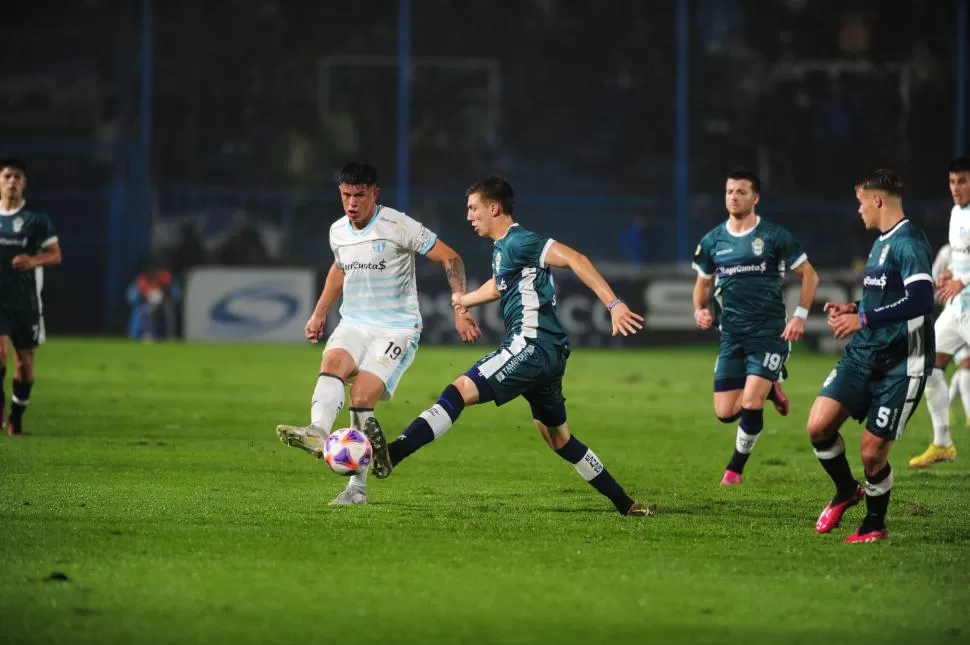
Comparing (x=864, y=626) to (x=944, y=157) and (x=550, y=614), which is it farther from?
(x=944, y=157)

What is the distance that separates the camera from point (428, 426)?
28.0 feet

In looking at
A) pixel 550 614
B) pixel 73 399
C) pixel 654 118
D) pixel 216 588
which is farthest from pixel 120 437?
pixel 654 118

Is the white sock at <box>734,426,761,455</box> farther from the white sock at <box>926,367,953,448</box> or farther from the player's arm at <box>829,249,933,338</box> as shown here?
the player's arm at <box>829,249,933,338</box>

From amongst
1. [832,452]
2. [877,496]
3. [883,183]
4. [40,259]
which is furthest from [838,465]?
[40,259]

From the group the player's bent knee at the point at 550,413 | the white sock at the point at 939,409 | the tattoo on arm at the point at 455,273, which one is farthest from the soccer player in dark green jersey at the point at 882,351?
the white sock at the point at 939,409

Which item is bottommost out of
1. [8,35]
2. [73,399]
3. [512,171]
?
[73,399]

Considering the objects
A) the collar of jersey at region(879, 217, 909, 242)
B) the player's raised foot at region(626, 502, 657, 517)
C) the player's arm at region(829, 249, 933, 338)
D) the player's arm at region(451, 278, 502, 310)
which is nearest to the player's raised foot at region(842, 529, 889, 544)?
the player's arm at region(829, 249, 933, 338)

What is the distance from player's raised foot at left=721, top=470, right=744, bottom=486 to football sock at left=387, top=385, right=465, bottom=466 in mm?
3023

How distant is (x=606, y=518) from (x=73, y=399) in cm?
935

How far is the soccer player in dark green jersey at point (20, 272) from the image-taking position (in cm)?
1320

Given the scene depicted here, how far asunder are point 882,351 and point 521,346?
6.78 ft

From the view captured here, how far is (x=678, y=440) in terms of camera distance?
13.9 m

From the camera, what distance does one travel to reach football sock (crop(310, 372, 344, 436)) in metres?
9.04

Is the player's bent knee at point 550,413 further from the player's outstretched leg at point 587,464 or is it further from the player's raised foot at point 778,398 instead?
the player's raised foot at point 778,398
